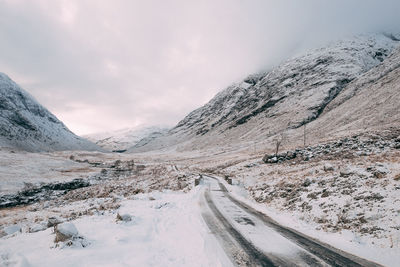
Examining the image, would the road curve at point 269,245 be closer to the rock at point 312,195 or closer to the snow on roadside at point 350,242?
the snow on roadside at point 350,242

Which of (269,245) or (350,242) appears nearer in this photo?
(269,245)

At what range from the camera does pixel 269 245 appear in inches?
310

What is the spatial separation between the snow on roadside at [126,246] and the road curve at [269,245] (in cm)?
61

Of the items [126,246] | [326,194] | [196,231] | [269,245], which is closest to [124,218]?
[126,246]

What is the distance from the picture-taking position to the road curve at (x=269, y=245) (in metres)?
6.56

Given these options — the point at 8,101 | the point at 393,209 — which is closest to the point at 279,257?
the point at 393,209

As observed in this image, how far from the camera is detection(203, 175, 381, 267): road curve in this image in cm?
656

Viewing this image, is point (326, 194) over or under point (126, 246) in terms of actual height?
over

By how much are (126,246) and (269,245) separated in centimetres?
510

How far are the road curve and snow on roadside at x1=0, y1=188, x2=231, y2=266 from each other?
0.61 metres

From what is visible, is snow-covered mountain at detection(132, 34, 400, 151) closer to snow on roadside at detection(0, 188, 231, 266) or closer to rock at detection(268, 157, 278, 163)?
rock at detection(268, 157, 278, 163)

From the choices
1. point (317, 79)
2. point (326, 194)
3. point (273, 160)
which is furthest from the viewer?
point (317, 79)

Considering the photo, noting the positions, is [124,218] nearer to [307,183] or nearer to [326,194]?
[326,194]

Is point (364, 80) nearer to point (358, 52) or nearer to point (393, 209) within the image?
point (358, 52)
